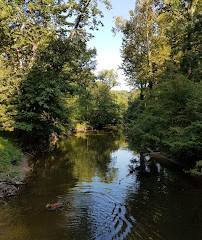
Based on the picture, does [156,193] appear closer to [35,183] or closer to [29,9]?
[35,183]

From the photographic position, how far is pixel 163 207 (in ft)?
25.5

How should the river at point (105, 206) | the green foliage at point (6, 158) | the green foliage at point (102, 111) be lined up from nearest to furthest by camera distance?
the river at point (105, 206) < the green foliage at point (6, 158) < the green foliage at point (102, 111)

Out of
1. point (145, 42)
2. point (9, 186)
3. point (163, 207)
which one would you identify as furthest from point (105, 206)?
point (145, 42)

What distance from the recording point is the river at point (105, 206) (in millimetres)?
5996

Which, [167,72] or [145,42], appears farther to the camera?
[145,42]

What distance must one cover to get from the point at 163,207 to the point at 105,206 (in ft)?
7.49

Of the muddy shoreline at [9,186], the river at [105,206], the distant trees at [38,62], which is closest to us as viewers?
the river at [105,206]

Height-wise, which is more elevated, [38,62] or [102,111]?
[38,62]

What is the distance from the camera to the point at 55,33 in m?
15.3

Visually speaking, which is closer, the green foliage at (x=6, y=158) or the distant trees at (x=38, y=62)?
the green foliage at (x=6, y=158)

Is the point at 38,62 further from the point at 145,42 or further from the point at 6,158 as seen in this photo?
the point at 145,42

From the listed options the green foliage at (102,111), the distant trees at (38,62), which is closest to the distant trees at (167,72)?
the distant trees at (38,62)

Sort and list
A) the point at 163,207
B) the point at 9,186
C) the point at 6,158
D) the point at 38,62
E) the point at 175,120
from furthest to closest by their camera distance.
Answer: the point at 38,62 → the point at 175,120 → the point at 6,158 → the point at 9,186 → the point at 163,207

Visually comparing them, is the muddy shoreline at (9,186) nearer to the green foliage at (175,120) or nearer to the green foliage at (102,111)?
the green foliage at (175,120)
